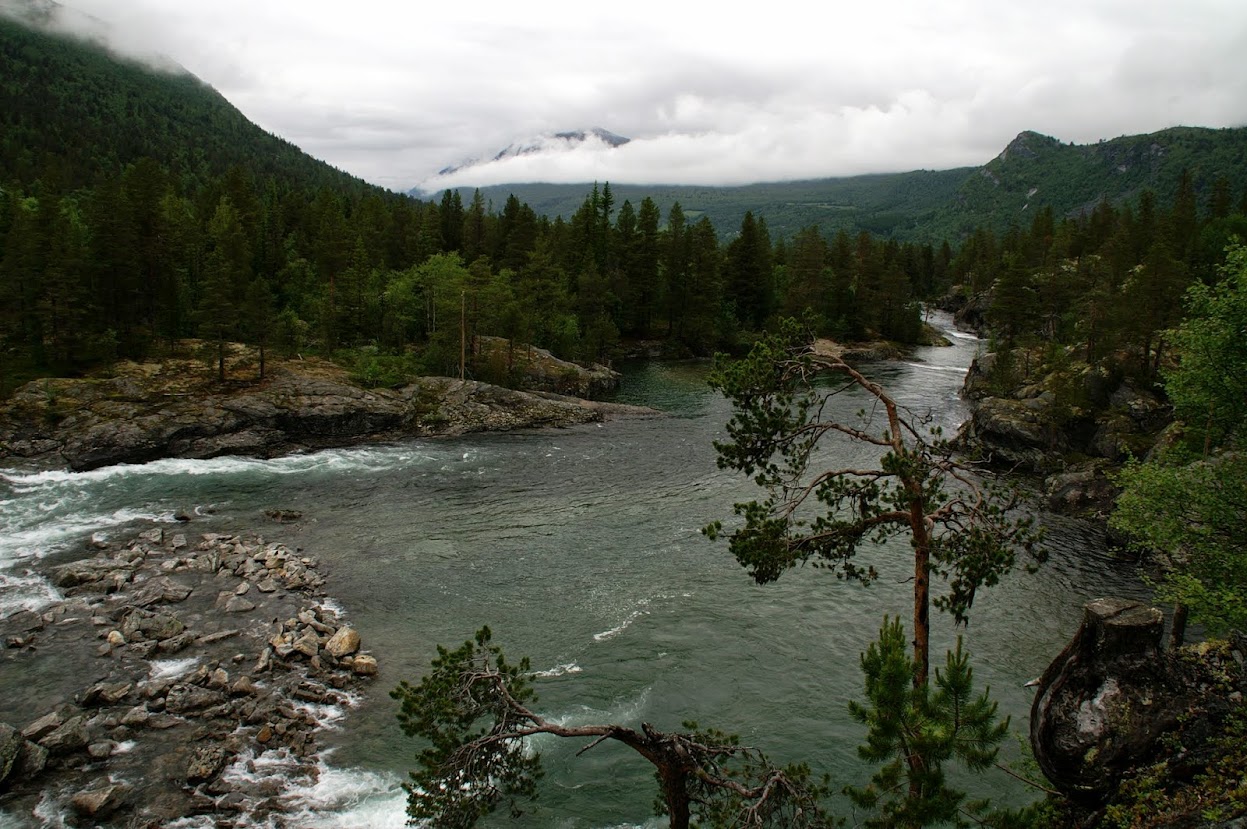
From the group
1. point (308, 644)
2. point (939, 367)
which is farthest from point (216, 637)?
point (939, 367)

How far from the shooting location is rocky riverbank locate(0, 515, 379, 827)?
1553 cm

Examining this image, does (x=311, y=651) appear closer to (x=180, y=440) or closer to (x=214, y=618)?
(x=214, y=618)

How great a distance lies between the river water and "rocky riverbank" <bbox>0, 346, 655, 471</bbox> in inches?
82.1

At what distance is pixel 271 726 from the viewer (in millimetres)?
18031

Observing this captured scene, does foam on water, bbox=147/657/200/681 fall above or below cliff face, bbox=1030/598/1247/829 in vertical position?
below

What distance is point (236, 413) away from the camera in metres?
44.7

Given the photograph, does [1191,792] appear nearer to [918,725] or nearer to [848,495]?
[918,725]

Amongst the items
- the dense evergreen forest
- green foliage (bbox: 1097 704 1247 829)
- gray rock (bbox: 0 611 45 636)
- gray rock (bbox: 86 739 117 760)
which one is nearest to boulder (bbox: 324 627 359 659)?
gray rock (bbox: 86 739 117 760)

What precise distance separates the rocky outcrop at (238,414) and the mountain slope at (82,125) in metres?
64.5

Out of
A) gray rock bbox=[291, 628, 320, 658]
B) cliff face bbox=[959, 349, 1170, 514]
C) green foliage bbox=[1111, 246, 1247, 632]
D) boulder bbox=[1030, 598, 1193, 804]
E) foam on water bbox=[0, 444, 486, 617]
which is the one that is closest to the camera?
boulder bbox=[1030, 598, 1193, 804]

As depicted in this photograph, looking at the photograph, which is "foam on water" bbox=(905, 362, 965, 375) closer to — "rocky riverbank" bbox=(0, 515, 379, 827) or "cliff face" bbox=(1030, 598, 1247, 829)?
"rocky riverbank" bbox=(0, 515, 379, 827)

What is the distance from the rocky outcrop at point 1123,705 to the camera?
39.2 feet

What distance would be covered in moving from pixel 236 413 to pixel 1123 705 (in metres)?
45.8

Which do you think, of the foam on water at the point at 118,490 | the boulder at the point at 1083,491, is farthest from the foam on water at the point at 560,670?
the boulder at the point at 1083,491
